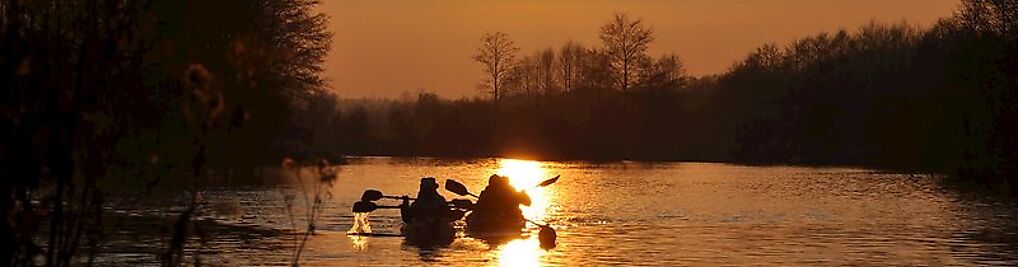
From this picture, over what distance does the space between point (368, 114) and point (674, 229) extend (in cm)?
8671

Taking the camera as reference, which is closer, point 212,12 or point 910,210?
point 910,210

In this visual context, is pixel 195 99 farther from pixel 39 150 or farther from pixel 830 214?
pixel 830 214

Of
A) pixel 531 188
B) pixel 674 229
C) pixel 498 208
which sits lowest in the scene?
pixel 674 229

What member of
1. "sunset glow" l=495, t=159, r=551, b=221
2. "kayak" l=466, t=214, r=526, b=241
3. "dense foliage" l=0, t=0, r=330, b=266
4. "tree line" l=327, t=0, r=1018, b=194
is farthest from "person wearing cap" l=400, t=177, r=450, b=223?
"tree line" l=327, t=0, r=1018, b=194

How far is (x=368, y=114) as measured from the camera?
123 meters

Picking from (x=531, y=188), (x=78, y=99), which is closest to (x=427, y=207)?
(x=531, y=188)

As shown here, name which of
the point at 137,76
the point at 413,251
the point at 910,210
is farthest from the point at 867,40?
the point at 137,76

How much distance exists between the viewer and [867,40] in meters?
123

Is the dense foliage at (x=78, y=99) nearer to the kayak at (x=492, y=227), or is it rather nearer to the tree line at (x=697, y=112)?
the kayak at (x=492, y=227)

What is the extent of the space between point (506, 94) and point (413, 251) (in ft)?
292

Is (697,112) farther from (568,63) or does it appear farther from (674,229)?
(674,229)

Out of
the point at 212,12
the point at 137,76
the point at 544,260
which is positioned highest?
the point at 212,12

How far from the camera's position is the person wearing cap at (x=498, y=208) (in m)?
35.5

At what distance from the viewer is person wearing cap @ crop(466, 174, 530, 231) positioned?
1398 inches
